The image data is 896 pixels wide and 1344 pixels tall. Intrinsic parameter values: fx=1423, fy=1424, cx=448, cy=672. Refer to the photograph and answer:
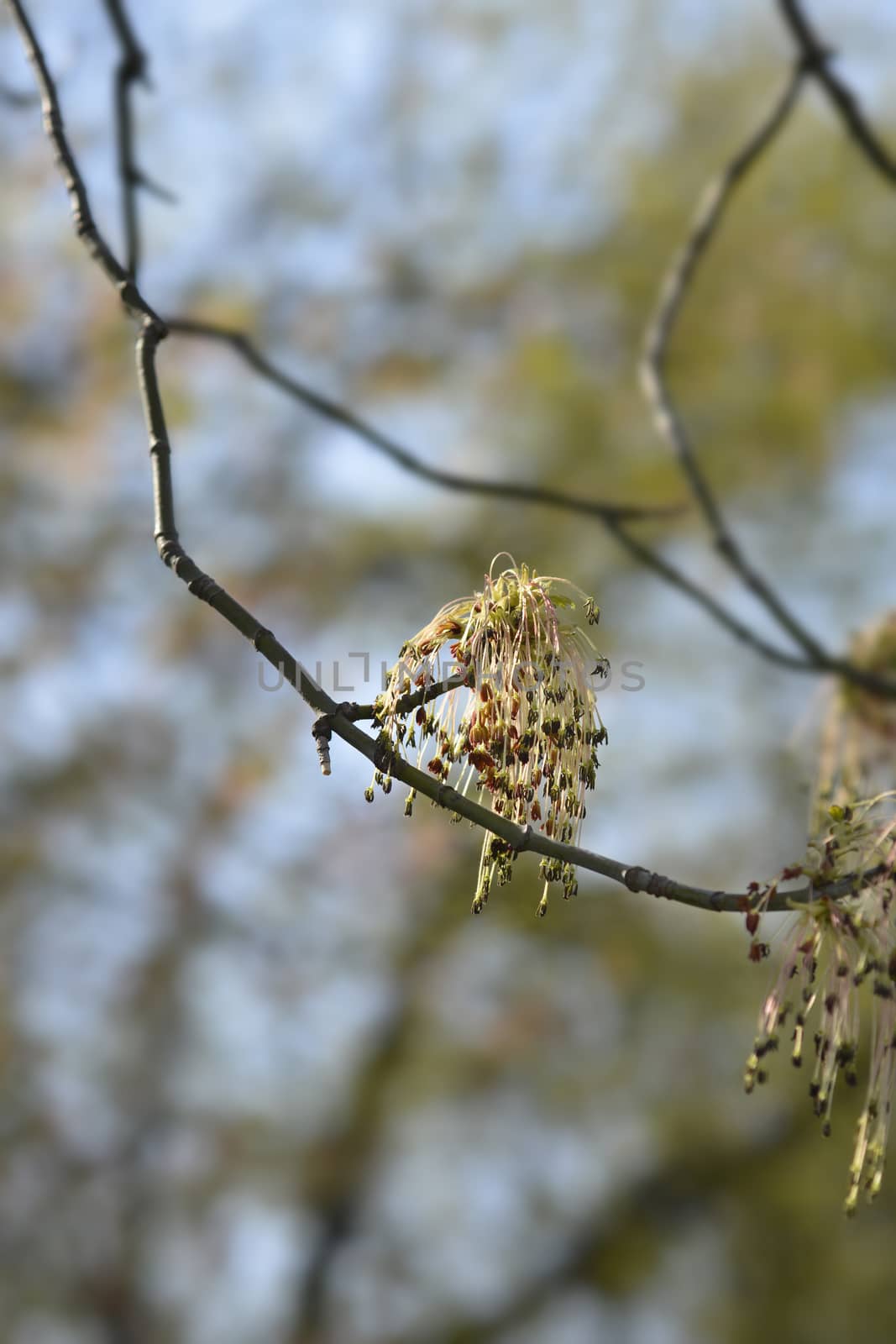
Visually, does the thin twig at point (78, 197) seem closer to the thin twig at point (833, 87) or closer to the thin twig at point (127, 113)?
the thin twig at point (127, 113)

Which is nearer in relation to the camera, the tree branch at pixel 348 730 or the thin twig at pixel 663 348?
the tree branch at pixel 348 730

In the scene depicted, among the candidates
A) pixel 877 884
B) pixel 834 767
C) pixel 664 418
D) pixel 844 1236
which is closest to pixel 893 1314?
pixel 844 1236

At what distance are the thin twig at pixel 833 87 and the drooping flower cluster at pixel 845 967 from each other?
139cm

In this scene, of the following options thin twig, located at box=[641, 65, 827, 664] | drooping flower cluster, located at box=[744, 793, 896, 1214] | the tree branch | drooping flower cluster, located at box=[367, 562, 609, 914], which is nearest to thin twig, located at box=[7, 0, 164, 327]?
the tree branch

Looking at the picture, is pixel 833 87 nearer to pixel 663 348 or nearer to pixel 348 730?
pixel 663 348

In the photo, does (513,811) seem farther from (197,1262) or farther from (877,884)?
(197,1262)

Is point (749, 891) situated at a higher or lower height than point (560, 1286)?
lower

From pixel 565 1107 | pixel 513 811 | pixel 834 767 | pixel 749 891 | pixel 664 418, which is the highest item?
pixel 565 1107

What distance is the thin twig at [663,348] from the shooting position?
8.25ft

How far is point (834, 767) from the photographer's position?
2850 millimetres

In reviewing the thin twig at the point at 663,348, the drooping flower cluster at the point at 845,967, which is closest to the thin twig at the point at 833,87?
the thin twig at the point at 663,348

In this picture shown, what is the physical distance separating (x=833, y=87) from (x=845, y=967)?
1.63 m

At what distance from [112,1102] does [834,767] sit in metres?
6.62

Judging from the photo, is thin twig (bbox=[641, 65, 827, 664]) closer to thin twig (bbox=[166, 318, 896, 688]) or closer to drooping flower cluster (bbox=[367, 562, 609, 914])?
thin twig (bbox=[166, 318, 896, 688])
